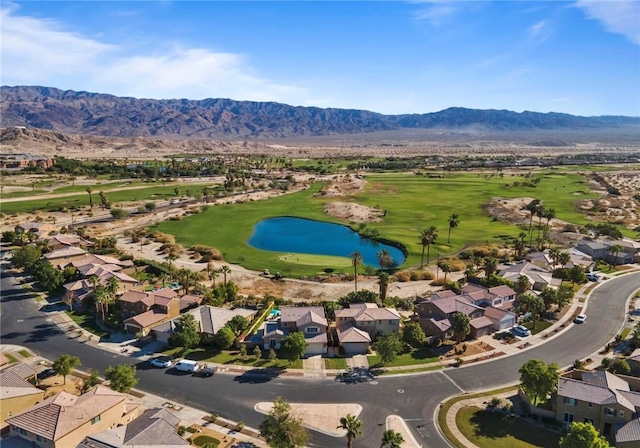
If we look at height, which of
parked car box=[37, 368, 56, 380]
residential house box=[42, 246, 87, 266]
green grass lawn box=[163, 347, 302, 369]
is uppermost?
residential house box=[42, 246, 87, 266]

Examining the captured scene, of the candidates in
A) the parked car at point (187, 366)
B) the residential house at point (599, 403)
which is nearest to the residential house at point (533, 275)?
the residential house at point (599, 403)

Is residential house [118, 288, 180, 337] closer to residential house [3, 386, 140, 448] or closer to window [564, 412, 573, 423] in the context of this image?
residential house [3, 386, 140, 448]

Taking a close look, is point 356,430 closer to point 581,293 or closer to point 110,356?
point 110,356

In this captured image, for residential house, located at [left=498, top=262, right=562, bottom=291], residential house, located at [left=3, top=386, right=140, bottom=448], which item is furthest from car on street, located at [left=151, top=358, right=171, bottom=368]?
residential house, located at [left=498, top=262, right=562, bottom=291]

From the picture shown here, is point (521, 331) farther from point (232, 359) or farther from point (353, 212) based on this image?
point (353, 212)

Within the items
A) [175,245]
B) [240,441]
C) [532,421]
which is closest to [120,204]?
[175,245]

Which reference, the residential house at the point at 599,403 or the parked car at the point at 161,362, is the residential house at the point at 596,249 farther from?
the parked car at the point at 161,362

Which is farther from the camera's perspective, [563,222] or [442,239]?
[563,222]

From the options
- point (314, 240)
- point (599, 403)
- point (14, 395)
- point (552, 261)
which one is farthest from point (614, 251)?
point (14, 395)
